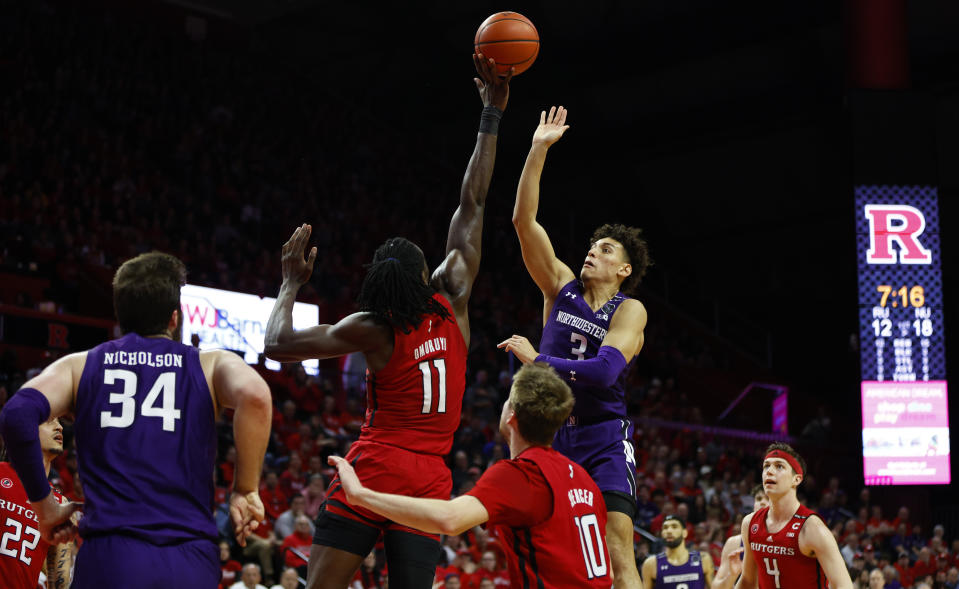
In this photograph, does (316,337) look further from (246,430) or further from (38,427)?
(38,427)

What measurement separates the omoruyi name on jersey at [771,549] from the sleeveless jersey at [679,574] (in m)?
3.54

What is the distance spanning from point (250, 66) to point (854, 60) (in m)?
13.6

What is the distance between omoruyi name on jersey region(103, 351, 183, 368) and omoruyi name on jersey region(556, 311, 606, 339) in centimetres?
264

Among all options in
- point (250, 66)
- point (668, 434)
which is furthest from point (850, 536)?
point (250, 66)

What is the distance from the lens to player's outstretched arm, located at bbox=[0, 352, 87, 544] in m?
3.45

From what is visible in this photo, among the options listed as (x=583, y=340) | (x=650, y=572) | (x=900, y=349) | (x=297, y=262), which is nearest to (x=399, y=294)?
(x=297, y=262)

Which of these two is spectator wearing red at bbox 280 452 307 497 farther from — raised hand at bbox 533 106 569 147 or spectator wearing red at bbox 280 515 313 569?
raised hand at bbox 533 106 569 147

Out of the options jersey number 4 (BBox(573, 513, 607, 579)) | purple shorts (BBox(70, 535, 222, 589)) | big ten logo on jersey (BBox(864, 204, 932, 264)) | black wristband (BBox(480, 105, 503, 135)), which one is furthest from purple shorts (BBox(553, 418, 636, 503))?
big ten logo on jersey (BBox(864, 204, 932, 264))

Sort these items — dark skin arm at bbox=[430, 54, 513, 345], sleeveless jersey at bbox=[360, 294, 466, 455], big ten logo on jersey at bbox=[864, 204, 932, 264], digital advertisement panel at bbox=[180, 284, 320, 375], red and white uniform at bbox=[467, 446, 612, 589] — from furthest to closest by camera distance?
big ten logo on jersey at bbox=[864, 204, 932, 264]
digital advertisement panel at bbox=[180, 284, 320, 375]
dark skin arm at bbox=[430, 54, 513, 345]
sleeveless jersey at bbox=[360, 294, 466, 455]
red and white uniform at bbox=[467, 446, 612, 589]

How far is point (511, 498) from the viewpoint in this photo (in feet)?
12.9

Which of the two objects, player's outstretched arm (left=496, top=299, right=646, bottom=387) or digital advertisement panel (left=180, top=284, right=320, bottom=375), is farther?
digital advertisement panel (left=180, top=284, right=320, bottom=375)

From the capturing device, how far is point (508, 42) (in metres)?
6.18

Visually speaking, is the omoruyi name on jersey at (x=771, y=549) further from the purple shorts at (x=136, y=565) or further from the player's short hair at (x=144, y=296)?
the player's short hair at (x=144, y=296)

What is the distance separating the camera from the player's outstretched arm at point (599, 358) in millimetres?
5215
